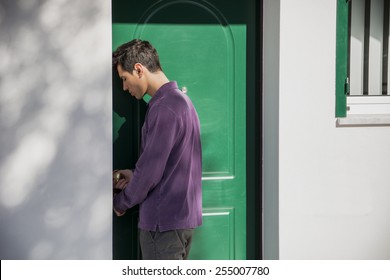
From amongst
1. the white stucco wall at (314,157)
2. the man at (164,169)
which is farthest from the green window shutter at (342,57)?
the man at (164,169)

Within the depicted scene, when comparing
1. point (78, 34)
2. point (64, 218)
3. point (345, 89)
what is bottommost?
point (64, 218)

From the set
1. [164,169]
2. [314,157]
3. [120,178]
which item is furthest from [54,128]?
[314,157]

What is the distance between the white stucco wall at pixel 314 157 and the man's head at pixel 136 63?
0.95m

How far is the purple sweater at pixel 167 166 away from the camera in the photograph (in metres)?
4.07

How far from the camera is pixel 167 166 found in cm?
417

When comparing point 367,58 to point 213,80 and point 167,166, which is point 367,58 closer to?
point 213,80

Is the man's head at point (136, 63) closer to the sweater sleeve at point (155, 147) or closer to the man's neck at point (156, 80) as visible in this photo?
the man's neck at point (156, 80)

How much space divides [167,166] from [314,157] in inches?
49.0

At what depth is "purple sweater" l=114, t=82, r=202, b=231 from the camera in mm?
4070

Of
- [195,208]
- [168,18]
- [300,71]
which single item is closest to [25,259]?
[195,208]

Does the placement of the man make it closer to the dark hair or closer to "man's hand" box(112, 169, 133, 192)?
the dark hair
